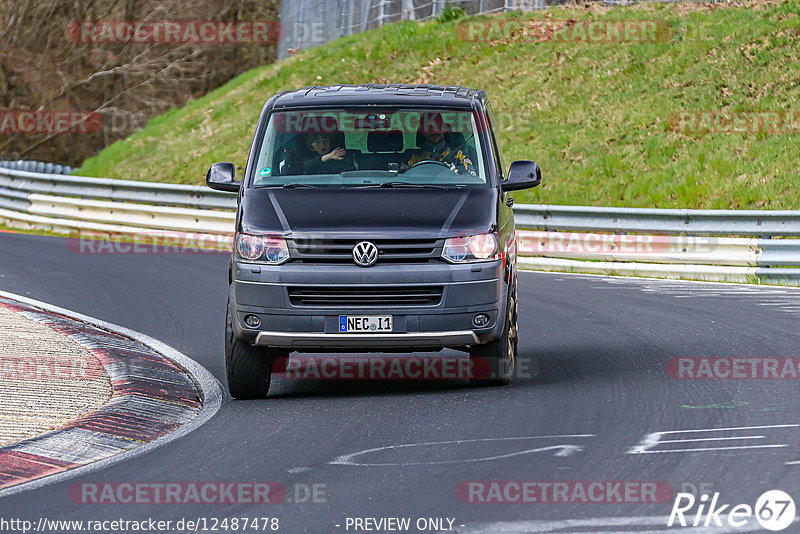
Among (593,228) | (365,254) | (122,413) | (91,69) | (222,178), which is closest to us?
(122,413)

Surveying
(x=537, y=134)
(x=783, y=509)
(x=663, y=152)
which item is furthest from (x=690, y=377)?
(x=537, y=134)

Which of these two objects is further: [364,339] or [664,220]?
[664,220]

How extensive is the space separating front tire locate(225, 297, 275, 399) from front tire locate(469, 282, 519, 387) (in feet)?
4.96

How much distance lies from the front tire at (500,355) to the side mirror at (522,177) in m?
0.75

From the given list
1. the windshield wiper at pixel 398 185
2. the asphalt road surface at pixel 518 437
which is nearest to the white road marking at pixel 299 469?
the asphalt road surface at pixel 518 437

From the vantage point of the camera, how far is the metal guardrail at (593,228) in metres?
18.2

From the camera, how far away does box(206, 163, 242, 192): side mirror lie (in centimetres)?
1016

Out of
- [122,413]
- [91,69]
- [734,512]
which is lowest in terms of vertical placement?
[122,413]

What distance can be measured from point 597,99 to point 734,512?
24121 mm

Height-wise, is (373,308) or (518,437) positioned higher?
(373,308)

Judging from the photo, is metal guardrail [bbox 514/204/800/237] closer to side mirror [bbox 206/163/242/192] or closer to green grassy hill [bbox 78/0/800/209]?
green grassy hill [bbox 78/0/800/209]

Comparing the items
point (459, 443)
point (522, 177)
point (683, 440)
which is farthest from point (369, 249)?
point (683, 440)

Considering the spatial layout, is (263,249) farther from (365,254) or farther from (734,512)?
(734,512)

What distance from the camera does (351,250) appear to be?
9242 millimetres
